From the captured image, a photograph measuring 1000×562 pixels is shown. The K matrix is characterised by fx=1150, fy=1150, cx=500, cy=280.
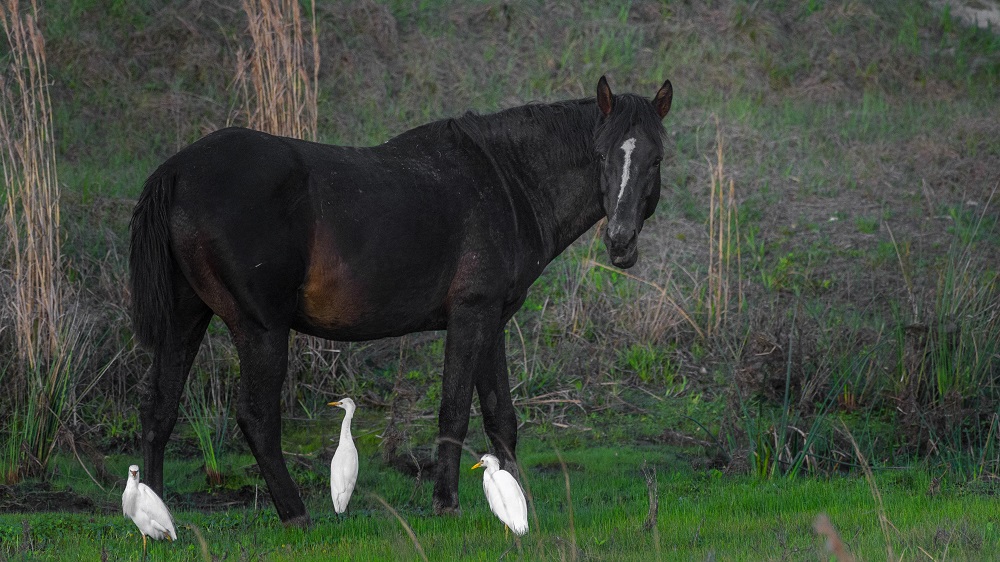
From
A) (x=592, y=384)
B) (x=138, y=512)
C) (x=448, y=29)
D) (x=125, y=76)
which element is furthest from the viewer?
(x=448, y=29)

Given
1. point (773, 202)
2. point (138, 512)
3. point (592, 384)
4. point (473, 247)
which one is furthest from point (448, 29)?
point (138, 512)

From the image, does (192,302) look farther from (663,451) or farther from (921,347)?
(921,347)

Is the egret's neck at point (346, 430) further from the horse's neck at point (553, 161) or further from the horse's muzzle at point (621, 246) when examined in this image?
the horse's muzzle at point (621, 246)

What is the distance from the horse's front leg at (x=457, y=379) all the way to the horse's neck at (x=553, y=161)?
0.77 metres

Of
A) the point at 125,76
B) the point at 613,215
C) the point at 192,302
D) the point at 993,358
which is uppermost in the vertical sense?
the point at 125,76

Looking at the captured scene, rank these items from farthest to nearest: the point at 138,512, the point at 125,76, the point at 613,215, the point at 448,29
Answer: the point at 448,29, the point at 125,76, the point at 613,215, the point at 138,512

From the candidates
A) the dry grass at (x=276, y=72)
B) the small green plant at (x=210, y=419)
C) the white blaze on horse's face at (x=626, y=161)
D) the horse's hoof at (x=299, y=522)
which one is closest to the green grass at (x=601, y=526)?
the horse's hoof at (x=299, y=522)

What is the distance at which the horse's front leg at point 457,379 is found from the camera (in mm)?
6785

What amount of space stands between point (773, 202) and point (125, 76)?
838 centimetres

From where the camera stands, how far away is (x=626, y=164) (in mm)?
6801

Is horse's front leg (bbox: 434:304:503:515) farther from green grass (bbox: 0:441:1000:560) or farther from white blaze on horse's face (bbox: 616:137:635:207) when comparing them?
white blaze on horse's face (bbox: 616:137:635:207)

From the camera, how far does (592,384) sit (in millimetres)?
10219

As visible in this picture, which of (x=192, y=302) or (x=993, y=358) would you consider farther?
(x=993, y=358)

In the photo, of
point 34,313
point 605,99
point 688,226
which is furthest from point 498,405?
point 688,226
